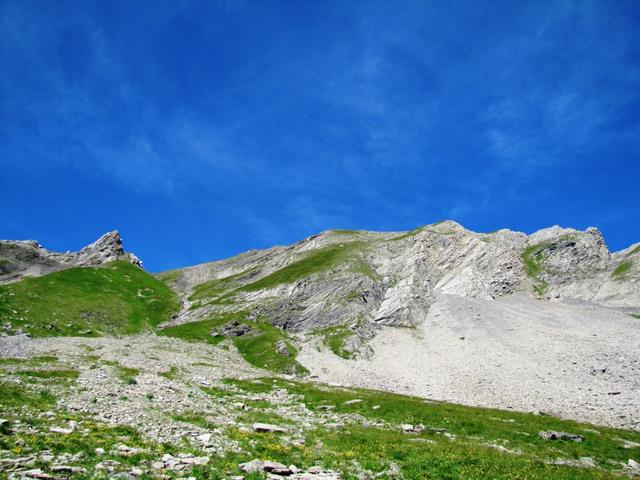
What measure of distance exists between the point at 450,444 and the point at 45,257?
156m

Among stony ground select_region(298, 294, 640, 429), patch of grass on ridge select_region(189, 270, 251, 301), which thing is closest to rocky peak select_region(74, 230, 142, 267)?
patch of grass on ridge select_region(189, 270, 251, 301)

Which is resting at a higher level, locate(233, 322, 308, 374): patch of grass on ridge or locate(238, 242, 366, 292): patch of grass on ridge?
locate(238, 242, 366, 292): patch of grass on ridge

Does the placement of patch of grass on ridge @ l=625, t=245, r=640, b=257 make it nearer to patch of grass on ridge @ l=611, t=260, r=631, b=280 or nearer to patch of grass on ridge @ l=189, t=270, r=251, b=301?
patch of grass on ridge @ l=611, t=260, r=631, b=280

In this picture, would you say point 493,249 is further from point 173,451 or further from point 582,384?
point 173,451

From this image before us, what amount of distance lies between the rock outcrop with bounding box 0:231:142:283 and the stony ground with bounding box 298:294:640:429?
9374cm

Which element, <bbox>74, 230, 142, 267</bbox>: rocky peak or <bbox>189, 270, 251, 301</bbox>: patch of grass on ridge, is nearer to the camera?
<bbox>189, 270, 251, 301</bbox>: patch of grass on ridge

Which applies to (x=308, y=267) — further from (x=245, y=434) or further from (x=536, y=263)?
(x=245, y=434)

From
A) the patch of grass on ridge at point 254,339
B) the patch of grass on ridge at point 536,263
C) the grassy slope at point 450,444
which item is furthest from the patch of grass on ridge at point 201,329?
the patch of grass on ridge at point 536,263

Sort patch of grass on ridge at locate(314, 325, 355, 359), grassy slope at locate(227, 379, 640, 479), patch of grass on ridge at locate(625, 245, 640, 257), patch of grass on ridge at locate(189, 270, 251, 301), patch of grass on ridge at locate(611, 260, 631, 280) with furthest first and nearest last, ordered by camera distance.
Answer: patch of grass on ridge at locate(625, 245, 640, 257) → patch of grass on ridge at locate(189, 270, 251, 301) → patch of grass on ridge at locate(611, 260, 631, 280) → patch of grass on ridge at locate(314, 325, 355, 359) → grassy slope at locate(227, 379, 640, 479)

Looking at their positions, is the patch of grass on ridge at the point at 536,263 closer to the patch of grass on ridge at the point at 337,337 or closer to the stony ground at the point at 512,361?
the stony ground at the point at 512,361

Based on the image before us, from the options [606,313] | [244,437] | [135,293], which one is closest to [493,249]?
[606,313]

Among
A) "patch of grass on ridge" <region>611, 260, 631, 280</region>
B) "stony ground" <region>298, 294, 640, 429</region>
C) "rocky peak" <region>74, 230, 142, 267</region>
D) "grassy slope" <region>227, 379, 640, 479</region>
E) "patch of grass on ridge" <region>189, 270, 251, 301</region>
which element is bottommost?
"grassy slope" <region>227, 379, 640, 479</region>

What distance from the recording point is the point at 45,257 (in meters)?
148

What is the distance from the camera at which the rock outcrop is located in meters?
133
